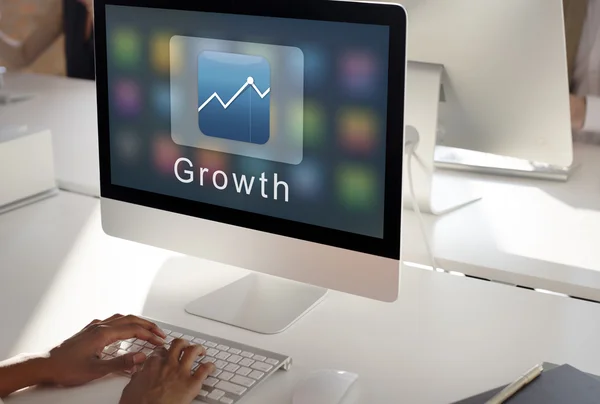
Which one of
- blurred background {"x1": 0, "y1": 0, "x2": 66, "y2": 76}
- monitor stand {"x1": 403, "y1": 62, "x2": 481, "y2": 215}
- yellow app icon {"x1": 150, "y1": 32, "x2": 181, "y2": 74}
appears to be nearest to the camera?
yellow app icon {"x1": 150, "y1": 32, "x2": 181, "y2": 74}

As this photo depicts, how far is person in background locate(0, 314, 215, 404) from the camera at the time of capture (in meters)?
1.05

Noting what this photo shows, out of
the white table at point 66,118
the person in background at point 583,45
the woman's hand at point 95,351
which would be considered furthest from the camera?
the person in background at point 583,45

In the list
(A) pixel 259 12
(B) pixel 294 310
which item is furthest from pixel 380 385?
(A) pixel 259 12

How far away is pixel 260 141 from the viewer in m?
A: 1.22

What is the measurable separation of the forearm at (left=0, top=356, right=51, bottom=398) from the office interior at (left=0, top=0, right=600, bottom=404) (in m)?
0.02

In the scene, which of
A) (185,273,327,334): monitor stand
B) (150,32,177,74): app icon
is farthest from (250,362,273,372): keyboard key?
(150,32,177,74): app icon

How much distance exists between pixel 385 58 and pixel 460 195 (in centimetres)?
82

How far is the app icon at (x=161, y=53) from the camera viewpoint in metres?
1.29

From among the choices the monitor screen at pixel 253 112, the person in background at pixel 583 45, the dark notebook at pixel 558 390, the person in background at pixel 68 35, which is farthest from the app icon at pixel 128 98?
the person in background at pixel 68 35

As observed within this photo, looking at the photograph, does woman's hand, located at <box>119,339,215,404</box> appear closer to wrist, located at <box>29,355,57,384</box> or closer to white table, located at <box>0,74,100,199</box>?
wrist, located at <box>29,355,57,384</box>

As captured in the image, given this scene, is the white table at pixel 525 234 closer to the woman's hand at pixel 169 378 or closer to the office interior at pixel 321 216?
the office interior at pixel 321 216

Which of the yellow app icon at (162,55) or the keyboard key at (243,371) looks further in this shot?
the yellow app icon at (162,55)

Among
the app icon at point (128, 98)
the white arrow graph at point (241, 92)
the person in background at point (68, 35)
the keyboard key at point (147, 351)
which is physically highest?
the white arrow graph at point (241, 92)

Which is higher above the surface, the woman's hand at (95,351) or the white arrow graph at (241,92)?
the white arrow graph at (241,92)
